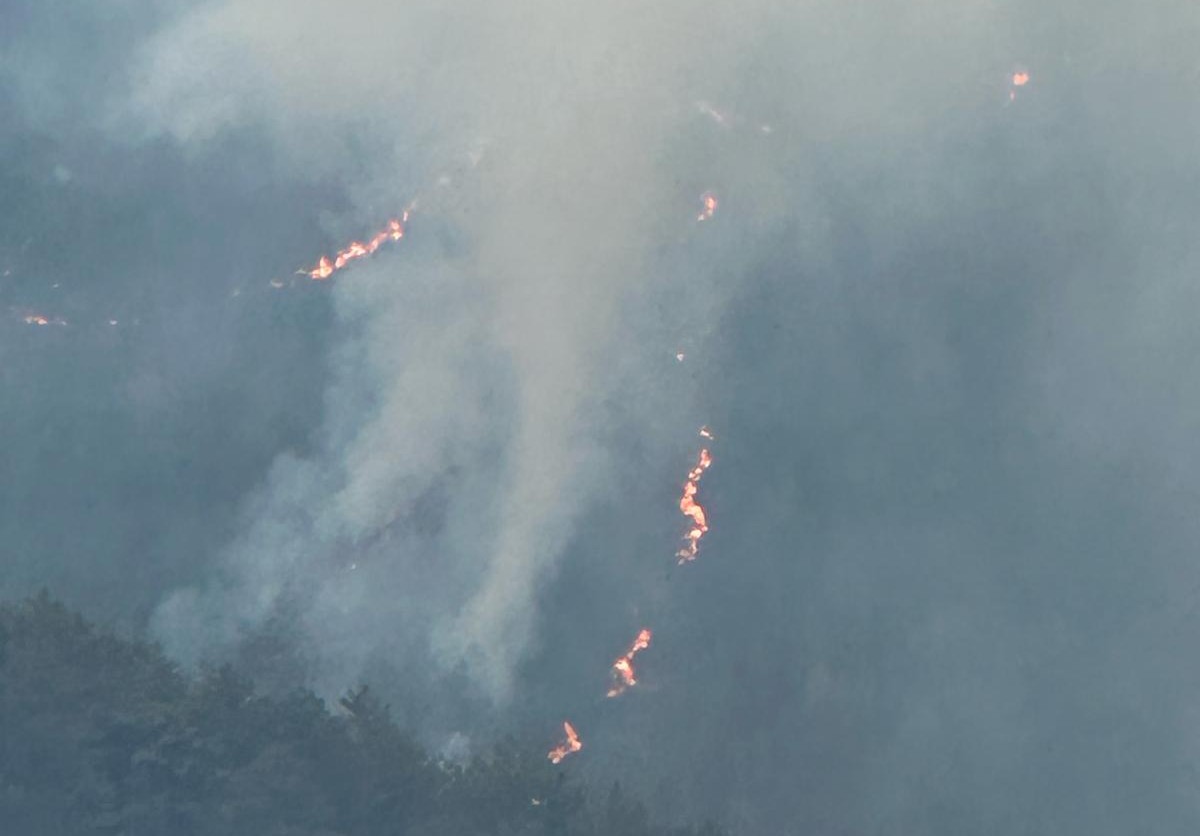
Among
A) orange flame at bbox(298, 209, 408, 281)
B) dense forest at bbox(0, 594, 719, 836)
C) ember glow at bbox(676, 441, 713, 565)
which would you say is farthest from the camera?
orange flame at bbox(298, 209, 408, 281)

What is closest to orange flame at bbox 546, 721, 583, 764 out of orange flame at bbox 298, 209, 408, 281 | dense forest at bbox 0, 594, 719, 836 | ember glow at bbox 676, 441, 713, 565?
dense forest at bbox 0, 594, 719, 836

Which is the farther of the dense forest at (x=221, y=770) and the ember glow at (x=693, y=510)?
the ember glow at (x=693, y=510)

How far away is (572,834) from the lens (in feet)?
109

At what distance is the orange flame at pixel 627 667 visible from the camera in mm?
36719

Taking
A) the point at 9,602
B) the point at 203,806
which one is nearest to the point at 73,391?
the point at 9,602

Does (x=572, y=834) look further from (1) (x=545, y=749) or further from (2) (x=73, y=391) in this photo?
(2) (x=73, y=391)

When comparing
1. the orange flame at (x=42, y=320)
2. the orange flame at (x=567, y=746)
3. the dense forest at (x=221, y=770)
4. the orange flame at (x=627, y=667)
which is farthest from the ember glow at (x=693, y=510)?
the orange flame at (x=42, y=320)

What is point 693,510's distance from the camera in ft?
126

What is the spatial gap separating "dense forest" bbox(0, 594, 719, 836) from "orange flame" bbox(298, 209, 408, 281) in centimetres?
1155

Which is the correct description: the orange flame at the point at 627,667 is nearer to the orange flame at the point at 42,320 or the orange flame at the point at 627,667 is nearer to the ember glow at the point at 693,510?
the ember glow at the point at 693,510

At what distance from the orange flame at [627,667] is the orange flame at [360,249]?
12.6m

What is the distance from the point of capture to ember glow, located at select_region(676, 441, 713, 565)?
3803 cm

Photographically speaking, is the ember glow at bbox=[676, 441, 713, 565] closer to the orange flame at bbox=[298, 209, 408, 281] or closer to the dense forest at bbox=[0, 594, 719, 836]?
the dense forest at bbox=[0, 594, 719, 836]

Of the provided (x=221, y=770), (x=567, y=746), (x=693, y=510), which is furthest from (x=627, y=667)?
(x=221, y=770)
